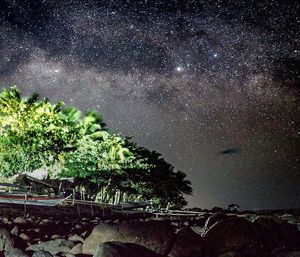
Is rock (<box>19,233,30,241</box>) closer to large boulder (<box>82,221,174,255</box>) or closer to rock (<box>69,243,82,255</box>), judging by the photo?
rock (<box>69,243,82,255</box>)

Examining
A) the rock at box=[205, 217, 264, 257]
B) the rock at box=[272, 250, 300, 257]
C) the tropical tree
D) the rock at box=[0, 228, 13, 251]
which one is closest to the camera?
the rock at box=[272, 250, 300, 257]

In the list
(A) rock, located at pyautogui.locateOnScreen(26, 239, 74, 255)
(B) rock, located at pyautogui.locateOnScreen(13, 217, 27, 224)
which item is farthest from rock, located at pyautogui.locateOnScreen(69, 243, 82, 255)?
(B) rock, located at pyautogui.locateOnScreen(13, 217, 27, 224)

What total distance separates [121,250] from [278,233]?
18.2 feet

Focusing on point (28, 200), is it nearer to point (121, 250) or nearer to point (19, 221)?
point (19, 221)

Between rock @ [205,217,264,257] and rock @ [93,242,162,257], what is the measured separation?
1.47 m

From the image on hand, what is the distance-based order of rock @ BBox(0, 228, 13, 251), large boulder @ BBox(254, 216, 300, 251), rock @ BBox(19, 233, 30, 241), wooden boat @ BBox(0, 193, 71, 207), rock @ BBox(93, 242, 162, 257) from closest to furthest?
rock @ BBox(93, 242, 162, 257) → rock @ BBox(0, 228, 13, 251) → large boulder @ BBox(254, 216, 300, 251) → rock @ BBox(19, 233, 30, 241) → wooden boat @ BBox(0, 193, 71, 207)

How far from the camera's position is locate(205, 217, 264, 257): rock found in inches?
361

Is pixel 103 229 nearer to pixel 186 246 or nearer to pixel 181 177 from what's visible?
pixel 186 246

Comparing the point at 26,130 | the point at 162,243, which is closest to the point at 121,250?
the point at 162,243

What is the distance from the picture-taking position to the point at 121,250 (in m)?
8.15

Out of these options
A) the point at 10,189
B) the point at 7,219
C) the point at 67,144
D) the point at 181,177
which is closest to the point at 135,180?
the point at 67,144

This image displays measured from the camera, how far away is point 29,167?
2733 cm

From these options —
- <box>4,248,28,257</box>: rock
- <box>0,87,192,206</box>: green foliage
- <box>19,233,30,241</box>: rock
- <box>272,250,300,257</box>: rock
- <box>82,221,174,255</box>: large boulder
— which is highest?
<box>0,87,192,206</box>: green foliage

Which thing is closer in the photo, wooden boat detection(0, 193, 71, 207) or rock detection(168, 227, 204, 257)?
rock detection(168, 227, 204, 257)
